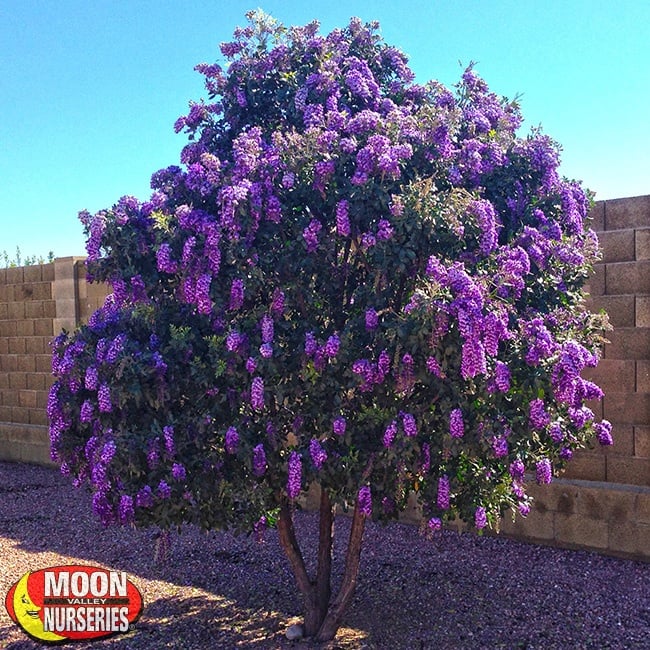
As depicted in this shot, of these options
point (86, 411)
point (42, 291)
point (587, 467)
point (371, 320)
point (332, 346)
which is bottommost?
point (587, 467)

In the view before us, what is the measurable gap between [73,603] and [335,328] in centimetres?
281

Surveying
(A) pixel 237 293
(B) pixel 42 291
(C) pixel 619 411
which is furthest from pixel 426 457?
(B) pixel 42 291

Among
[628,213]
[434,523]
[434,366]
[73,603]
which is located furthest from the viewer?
[628,213]

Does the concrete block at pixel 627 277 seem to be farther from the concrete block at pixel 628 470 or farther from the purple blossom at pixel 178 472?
the purple blossom at pixel 178 472

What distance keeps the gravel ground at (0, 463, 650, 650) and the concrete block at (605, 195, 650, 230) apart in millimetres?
2707

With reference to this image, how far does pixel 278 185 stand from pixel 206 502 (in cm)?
167

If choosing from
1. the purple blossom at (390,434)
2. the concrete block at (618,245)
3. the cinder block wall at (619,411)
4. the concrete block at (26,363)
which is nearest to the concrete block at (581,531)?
the cinder block wall at (619,411)

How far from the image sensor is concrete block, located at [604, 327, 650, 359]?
612 cm

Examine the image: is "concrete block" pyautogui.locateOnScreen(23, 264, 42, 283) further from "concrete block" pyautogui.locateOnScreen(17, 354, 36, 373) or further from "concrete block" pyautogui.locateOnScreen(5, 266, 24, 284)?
"concrete block" pyautogui.locateOnScreen(17, 354, 36, 373)

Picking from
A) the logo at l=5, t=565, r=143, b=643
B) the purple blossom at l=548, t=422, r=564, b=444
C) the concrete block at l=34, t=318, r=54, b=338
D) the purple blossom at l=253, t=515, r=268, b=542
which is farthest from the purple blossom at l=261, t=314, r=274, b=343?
the concrete block at l=34, t=318, r=54, b=338

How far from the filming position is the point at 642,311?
6.14 meters

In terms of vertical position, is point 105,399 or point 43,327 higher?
point 43,327

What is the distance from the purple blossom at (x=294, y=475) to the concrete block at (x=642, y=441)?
351 cm

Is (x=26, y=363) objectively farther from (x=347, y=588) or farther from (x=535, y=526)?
(x=347, y=588)
